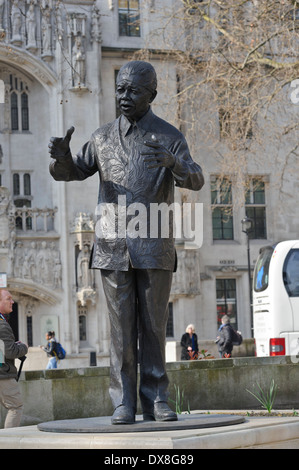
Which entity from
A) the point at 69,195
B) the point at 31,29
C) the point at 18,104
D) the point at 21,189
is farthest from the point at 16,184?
the point at 31,29

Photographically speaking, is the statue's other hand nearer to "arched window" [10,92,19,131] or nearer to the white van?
the white van

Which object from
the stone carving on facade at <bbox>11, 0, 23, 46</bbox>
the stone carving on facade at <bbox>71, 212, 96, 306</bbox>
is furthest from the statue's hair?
the stone carving on facade at <bbox>11, 0, 23, 46</bbox>

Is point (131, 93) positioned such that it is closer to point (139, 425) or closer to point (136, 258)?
point (136, 258)

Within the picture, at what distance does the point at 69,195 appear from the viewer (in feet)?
97.0

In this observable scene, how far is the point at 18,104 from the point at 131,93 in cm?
2524

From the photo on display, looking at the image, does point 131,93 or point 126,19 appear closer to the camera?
point 131,93

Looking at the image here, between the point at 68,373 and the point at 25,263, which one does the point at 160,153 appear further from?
the point at 25,263

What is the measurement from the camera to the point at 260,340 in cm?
1958

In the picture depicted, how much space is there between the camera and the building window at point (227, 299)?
3179cm

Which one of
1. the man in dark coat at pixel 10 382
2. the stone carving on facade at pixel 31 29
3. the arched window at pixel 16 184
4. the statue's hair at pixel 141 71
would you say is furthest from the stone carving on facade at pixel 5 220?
the statue's hair at pixel 141 71

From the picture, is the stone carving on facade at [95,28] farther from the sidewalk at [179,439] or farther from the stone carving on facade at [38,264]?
the sidewalk at [179,439]

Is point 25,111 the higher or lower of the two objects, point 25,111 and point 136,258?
the higher

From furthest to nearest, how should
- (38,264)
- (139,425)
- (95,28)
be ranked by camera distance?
(95,28)
(38,264)
(139,425)

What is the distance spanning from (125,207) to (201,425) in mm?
1513
